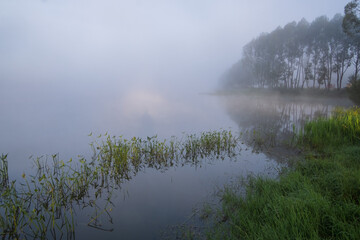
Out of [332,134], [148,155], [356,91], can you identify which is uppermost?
[356,91]

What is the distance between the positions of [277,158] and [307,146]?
157cm

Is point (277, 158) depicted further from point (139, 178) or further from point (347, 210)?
point (139, 178)

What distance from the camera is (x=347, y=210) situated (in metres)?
2.60

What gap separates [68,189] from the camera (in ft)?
14.6

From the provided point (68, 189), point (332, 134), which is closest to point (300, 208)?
point (68, 189)

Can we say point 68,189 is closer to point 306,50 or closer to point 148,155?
point 148,155

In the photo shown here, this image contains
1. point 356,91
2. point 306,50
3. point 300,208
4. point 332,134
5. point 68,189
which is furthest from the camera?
point 306,50

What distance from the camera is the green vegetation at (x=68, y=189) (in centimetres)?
330

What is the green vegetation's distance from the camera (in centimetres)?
330

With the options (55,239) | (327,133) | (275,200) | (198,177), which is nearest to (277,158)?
(327,133)

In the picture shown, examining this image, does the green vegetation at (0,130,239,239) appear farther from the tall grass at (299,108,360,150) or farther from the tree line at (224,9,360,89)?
the tree line at (224,9,360,89)

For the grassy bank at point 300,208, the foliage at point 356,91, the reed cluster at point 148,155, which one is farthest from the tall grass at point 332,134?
the foliage at point 356,91

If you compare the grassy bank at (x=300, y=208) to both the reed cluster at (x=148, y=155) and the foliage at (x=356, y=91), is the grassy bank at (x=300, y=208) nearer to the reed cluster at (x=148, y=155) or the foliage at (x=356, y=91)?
the reed cluster at (x=148, y=155)

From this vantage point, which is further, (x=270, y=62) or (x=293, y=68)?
(x=270, y=62)
